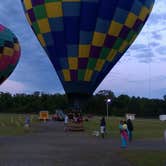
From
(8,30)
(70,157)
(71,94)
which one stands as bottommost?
(70,157)

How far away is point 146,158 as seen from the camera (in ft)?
54.6

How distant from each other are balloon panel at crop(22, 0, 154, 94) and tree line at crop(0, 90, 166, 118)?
92.1 meters

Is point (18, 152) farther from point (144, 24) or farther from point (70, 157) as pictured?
point (144, 24)

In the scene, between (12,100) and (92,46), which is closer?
(92,46)

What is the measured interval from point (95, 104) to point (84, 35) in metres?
99.3

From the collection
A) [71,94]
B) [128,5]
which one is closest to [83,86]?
[71,94]

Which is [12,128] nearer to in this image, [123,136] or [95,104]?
[123,136]

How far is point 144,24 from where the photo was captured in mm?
29469

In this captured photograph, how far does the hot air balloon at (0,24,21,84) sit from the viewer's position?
1634 inches

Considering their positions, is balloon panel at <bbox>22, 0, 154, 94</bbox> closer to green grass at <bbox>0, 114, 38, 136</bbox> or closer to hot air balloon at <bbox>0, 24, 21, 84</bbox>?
green grass at <bbox>0, 114, 38, 136</bbox>

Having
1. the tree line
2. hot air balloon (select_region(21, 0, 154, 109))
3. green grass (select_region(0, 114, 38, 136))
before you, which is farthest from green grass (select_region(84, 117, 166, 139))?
the tree line

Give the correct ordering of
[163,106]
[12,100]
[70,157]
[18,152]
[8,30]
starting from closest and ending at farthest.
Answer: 1. [70,157]
2. [18,152]
3. [8,30]
4. [163,106]
5. [12,100]

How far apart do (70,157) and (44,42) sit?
12.3 metres

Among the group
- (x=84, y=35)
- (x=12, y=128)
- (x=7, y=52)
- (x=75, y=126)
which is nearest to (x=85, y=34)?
(x=84, y=35)
